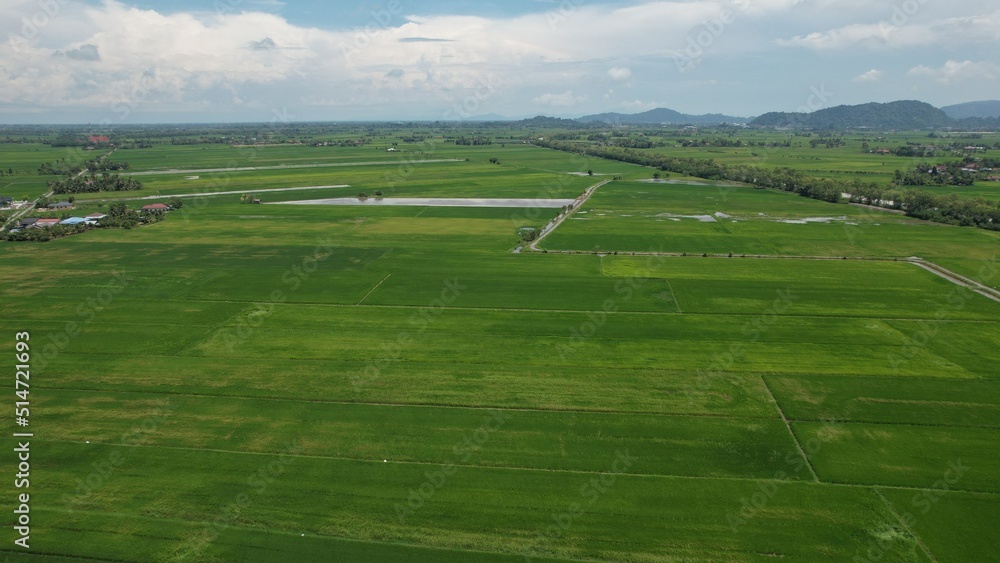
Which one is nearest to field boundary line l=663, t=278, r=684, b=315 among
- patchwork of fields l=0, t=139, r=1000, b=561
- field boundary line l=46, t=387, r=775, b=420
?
patchwork of fields l=0, t=139, r=1000, b=561

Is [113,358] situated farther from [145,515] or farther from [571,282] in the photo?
[571,282]

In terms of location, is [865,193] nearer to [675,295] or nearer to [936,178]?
[936,178]

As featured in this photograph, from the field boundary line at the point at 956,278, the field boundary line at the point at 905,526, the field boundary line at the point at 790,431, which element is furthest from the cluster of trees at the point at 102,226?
the field boundary line at the point at 956,278

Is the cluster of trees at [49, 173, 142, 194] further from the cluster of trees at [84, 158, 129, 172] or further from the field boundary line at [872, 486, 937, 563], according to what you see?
the field boundary line at [872, 486, 937, 563]

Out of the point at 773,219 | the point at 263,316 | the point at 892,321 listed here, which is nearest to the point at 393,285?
the point at 263,316

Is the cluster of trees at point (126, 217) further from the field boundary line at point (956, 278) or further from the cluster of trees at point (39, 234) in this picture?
the field boundary line at point (956, 278)
